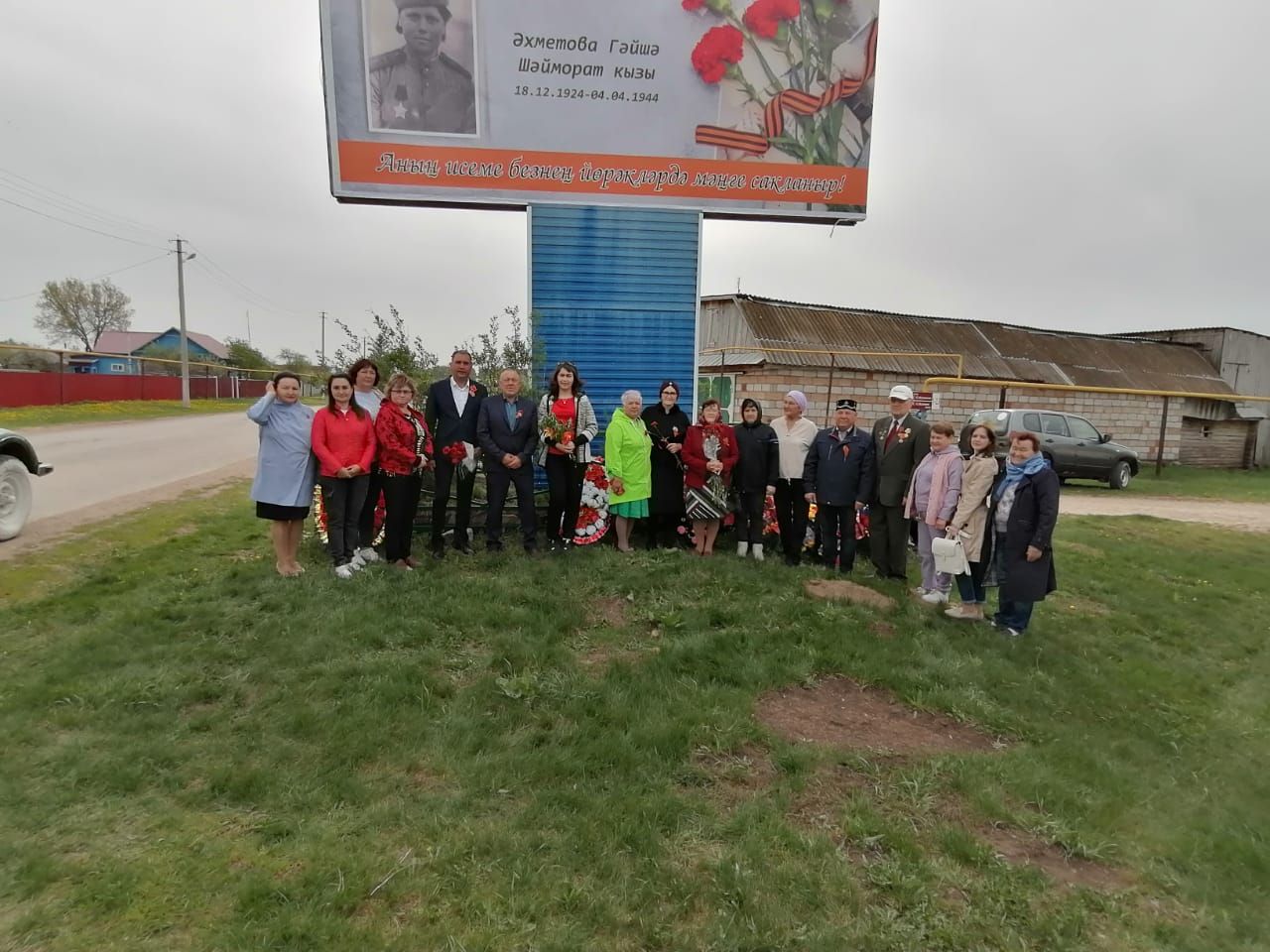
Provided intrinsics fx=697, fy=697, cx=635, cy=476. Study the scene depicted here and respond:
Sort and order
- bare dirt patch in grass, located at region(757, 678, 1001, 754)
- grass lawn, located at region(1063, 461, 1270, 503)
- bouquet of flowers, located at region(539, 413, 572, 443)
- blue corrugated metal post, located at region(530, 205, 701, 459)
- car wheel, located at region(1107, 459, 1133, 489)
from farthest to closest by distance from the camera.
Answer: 1. car wheel, located at region(1107, 459, 1133, 489)
2. grass lawn, located at region(1063, 461, 1270, 503)
3. blue corrugated metal post, located at region(530, 205, 701, 459)
4. bouquet of flowers, located at region(539, 413, 572, 443)
5. bare dirt patch in grass, located at region(757, 678, 1001, 754)

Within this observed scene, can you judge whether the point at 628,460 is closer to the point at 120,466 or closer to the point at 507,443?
the point at 507,443

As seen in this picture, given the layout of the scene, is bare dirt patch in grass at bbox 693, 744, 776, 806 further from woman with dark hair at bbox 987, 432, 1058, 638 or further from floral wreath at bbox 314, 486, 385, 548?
floral wreath at bbox 314, 486, 385, 548

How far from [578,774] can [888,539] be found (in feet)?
13.2

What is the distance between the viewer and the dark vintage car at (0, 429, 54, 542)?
22.5 ft

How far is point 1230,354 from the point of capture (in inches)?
1104

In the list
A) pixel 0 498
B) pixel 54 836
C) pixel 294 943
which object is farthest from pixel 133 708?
pixel 0 498

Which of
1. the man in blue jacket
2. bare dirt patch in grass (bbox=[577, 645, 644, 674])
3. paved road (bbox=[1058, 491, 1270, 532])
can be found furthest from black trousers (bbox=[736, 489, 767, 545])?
paved road (bbox=[1058, 491, 1270, 532])

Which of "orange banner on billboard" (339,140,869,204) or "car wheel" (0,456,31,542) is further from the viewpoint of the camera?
"orange banner on billboard" (339,140,869,204)

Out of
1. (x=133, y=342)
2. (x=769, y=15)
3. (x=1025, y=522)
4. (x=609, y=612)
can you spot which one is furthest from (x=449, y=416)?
(x=133, y=342)

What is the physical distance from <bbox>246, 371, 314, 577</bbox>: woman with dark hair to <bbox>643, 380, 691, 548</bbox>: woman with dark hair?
9.37ft

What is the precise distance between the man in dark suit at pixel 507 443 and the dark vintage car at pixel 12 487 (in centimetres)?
492

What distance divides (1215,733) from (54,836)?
595 centimetres

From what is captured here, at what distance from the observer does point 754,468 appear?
6.24 metres

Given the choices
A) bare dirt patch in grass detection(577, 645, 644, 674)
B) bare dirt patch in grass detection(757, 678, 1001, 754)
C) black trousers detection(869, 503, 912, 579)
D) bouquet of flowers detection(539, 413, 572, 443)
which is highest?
bouquet of flowers detection(539, 413, 572, 443)
